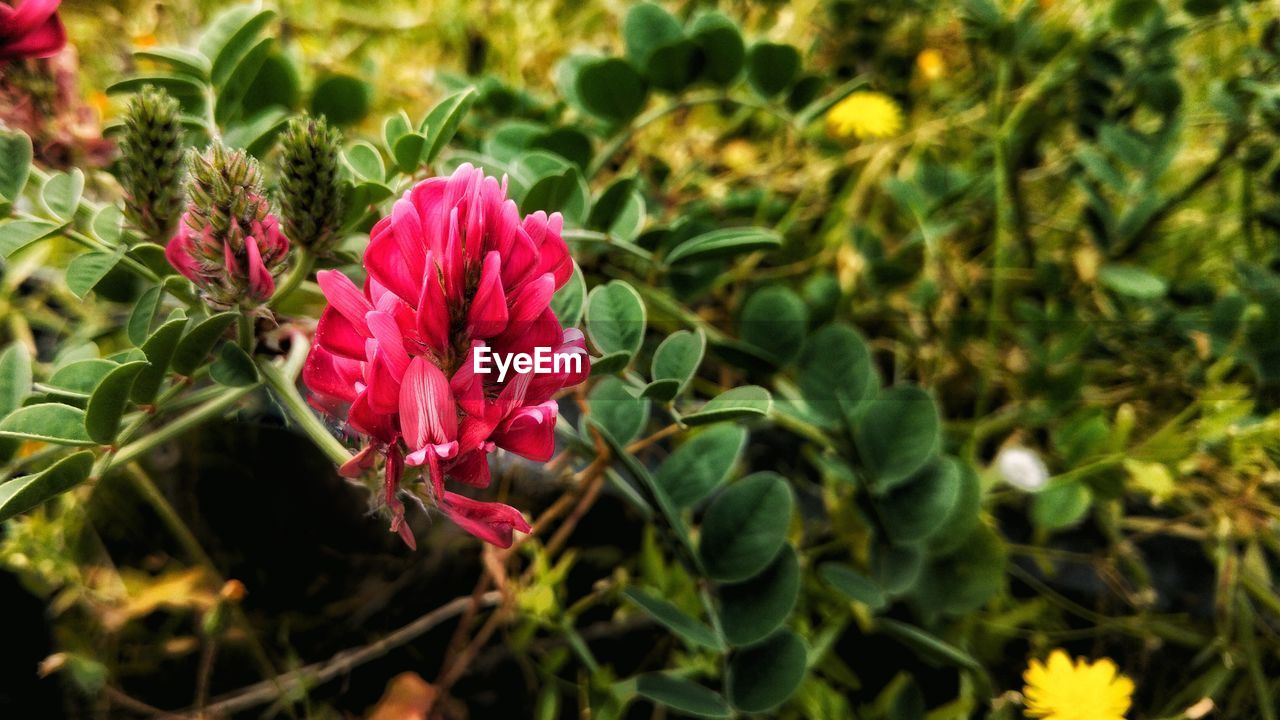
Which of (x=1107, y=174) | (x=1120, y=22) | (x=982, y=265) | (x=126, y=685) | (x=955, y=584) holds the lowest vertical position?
(x=126, y=685)

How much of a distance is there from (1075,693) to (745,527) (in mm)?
272

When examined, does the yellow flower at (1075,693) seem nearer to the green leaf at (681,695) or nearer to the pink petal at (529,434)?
the green leaf at (681,695)

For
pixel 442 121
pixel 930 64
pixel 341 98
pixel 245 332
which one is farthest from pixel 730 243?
pixel 930 64

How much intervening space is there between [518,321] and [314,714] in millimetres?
498

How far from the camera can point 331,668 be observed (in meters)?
0.70

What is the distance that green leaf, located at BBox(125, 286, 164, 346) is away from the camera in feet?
1.52

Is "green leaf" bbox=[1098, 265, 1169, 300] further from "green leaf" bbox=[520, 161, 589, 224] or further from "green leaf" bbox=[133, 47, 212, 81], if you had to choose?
"green leaf" bbox=[133, 47, 212, 81]

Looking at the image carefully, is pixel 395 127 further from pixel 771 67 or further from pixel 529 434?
pixel 771 67

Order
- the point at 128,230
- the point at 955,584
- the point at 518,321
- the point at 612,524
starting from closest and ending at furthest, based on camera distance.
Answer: the point at 518,321
the point at 128,230
the point at 955,584
the point at 612,524

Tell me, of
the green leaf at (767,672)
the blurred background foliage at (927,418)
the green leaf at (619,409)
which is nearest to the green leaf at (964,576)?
the blurred background foliage at (927,418)

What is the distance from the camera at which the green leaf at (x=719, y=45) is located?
68 centimetres

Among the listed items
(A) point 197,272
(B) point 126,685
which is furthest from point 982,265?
(B) point 126,685

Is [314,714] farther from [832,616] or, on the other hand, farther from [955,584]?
[955,584]

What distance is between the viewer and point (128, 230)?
50cm
